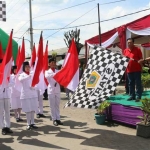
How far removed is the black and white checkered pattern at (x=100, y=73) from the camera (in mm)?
6164

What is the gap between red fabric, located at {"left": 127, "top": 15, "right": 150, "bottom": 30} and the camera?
29.5 ft

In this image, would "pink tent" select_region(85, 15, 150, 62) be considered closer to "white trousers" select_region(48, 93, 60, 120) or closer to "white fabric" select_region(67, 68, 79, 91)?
"white fabric" select_region(67, 68, 79, 91)

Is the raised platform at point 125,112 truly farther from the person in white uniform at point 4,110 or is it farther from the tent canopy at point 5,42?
the tent canopy at point 5,42

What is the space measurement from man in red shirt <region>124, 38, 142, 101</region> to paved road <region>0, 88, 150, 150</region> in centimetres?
109

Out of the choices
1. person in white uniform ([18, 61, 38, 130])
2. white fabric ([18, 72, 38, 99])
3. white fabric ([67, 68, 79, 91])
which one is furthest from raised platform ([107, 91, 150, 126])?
white fabric ([18, 72, 38, 99])

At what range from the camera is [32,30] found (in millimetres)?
25391

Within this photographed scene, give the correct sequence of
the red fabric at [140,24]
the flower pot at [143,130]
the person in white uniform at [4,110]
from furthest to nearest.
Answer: the red fabric at [140,24] → the person in white uniform at [4,110] → the flower pot at [143,130]

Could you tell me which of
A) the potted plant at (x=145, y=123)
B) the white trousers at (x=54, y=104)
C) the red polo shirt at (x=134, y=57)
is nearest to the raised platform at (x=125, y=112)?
the potted plant at (x=145, y=123)

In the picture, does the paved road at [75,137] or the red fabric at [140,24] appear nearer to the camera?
the paved road at [75,137]

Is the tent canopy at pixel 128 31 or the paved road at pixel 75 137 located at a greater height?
the tent canopy at pixel 128 31

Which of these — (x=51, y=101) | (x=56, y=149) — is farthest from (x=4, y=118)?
(x=56, y=149)

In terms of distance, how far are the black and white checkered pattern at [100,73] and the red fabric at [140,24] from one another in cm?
320

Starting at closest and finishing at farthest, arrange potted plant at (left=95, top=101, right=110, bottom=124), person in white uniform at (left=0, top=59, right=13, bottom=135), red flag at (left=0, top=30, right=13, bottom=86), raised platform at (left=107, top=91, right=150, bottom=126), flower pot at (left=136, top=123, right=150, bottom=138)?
flower pot at (left=136, top=123, right=150, bottom=138), red flag at (left=0, top=30, right=13, bottom=86), person in white uniform at (left=0, top=59, right=13, bottom=135), raised platform at (left=107, top=91, right=150, bottom=126), potted plant at (left=95, top=101, right=110, bottom=124)

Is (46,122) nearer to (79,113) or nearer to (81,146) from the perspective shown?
(79,113)
